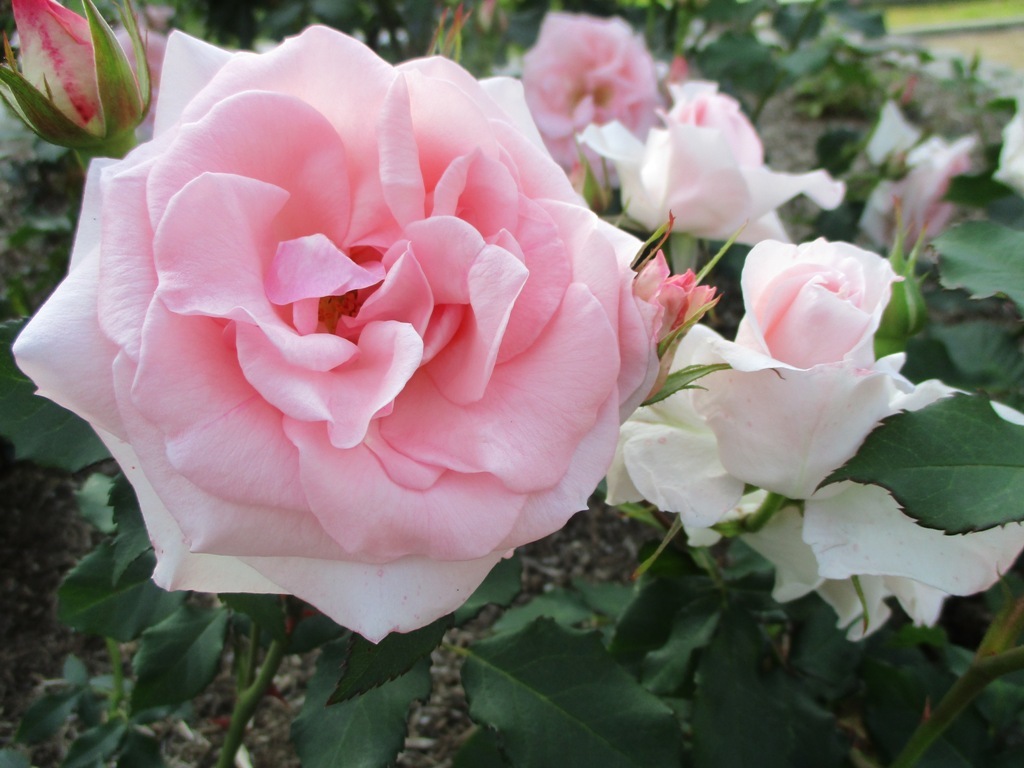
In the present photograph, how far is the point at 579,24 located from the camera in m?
1.20

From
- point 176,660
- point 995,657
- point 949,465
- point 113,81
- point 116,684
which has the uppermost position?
point 113,81

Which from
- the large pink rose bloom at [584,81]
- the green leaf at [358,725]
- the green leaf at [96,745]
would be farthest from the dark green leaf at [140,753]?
the large pink rose bloom at [584,81]

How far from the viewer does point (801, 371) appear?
1.42 feet

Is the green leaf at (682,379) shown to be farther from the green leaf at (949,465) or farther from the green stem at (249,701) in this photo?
the green stem at (249,701)

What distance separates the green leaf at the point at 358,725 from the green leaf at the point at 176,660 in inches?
5.8

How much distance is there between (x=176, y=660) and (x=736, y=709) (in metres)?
0.47

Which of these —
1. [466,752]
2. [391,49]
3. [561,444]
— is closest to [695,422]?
[561,444]

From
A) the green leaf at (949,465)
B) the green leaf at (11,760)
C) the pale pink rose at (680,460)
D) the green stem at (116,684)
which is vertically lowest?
the green stem at (116,684)

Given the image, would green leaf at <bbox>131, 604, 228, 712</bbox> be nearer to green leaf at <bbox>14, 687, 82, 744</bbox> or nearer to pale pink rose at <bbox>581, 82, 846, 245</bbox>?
green leaf at <bbox>14, 687, 82, 744</bbox>

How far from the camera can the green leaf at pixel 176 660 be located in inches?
27.0

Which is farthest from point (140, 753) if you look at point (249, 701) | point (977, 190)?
point (977, 190)

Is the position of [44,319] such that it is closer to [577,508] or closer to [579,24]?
[577,508]

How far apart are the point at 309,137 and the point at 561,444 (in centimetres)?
19

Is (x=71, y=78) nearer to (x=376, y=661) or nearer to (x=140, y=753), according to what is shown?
(x=376, y=661)
